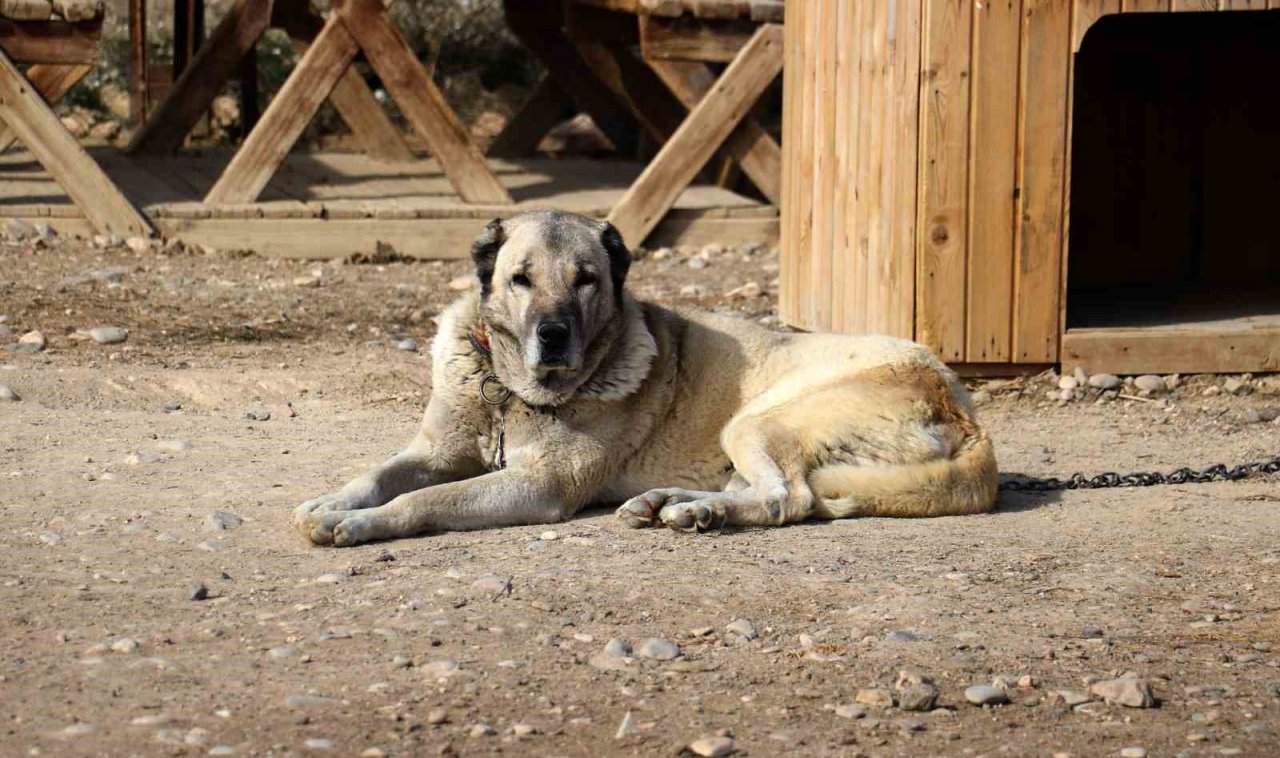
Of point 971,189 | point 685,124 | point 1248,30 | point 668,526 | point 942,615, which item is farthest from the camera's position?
point 685,124

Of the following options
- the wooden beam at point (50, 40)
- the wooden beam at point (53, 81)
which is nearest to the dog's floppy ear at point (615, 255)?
the wooden beam at point (50, 40)

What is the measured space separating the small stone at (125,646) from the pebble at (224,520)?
114 centimetres

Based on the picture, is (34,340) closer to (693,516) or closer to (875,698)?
(693,516)

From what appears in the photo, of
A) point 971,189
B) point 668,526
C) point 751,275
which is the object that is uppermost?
point 971,189

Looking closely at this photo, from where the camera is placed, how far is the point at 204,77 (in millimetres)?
12227

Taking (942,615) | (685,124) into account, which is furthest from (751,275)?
(942,615)

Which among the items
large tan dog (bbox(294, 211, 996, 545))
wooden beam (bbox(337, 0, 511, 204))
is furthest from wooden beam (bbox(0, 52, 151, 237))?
large tan dog (bbox(294, 211, 996, 545))

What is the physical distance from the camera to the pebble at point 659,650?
411 cm

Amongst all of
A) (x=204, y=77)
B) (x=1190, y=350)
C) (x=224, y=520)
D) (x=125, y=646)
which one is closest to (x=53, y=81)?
(x=204, y=77)

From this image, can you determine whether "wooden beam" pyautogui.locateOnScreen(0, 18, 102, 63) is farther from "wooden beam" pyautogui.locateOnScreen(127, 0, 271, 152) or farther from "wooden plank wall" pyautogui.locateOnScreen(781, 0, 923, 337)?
"wooden plank wall" pyautogui.locateOnScreen(781, 0, 923, 337)

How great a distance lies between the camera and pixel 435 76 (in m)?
19.3

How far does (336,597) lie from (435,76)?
1547 centimetres

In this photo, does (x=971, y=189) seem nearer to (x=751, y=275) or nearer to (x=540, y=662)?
(x=751, y=275)

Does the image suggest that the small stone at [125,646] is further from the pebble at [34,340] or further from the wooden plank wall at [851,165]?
the wooden plank wall at [851,165]
